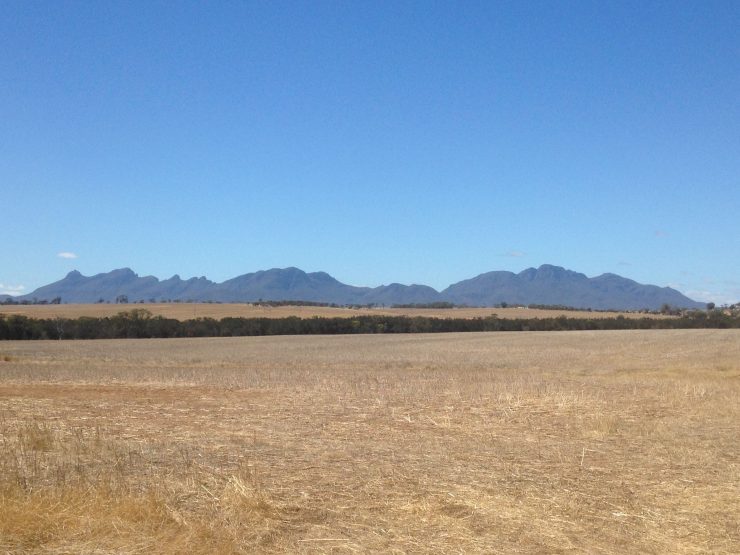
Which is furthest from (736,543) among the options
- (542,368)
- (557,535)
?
(542,368)

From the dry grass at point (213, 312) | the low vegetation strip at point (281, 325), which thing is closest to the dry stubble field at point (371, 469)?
the low vegetation strip at point (281, 325)

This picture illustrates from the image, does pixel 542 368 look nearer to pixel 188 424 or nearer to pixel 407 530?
pixel 188 424

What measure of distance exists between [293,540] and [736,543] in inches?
180

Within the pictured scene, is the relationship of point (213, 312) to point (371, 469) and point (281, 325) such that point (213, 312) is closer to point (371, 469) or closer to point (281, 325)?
point (281, 325)

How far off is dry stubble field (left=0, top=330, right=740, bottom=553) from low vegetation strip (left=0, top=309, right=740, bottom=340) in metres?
51.9

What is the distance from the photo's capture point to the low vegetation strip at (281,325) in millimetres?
72375

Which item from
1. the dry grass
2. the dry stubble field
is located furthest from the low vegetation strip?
the dry stubble field

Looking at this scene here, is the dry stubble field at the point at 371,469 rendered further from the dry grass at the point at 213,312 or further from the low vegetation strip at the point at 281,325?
the dry grass at the point at 213,312

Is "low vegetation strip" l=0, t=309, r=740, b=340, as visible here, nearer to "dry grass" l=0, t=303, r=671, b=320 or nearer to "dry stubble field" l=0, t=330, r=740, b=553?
"dry grass" l=0, t=303, r=671, b=320

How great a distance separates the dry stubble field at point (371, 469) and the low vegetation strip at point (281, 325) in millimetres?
51891

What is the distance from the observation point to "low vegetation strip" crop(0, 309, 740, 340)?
72.4 m

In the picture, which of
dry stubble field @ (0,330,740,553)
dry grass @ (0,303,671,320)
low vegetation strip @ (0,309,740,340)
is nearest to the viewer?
dry stubble field @ (0,330,740,553)

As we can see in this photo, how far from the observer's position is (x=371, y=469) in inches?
420

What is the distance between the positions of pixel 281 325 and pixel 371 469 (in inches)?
2955
